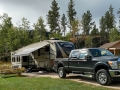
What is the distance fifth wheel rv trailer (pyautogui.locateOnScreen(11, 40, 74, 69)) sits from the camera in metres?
18.2

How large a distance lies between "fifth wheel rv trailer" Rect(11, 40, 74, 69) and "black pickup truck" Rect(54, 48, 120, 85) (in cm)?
453

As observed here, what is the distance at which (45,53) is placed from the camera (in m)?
19.8

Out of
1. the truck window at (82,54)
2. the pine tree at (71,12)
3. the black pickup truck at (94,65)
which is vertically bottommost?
the black pickup truck at (94,65)

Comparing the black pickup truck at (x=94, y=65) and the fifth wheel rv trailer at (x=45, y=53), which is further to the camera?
the fifth wheel rv trailer at (x=45, y=53)

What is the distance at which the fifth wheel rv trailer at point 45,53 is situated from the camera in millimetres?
18188

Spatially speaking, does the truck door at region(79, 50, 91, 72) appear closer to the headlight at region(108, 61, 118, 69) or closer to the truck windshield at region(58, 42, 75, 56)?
the headlight at region(108, 61, 118, 69)

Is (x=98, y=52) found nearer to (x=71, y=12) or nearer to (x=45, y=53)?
(x=45, y=53)

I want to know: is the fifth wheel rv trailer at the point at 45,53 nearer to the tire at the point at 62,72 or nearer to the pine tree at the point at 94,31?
the tire at the point at 62,72

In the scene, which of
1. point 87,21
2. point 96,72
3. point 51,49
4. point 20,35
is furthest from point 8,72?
point 87,21

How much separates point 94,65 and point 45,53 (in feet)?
32.6

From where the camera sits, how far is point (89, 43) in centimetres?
5231

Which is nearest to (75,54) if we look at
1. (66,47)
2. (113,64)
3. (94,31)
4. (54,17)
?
(113,64)

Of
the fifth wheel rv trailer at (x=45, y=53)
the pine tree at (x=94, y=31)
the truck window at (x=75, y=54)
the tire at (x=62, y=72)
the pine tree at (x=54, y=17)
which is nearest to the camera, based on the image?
the truck window at (x=75, y=54)

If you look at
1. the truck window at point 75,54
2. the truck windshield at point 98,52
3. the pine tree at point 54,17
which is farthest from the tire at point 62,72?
the pine tree at point 54,17
